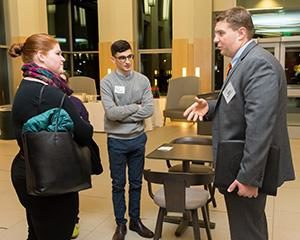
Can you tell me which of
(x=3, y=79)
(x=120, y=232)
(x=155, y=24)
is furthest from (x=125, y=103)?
(x=155, y=24)

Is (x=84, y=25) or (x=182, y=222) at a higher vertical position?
(x=84, y=25)

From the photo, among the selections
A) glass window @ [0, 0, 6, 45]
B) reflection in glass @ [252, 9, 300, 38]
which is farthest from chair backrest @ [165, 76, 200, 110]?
glass window @ [0, 0, 6, 45]

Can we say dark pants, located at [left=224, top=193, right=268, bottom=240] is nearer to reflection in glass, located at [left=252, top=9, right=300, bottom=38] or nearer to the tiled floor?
the tiled floor

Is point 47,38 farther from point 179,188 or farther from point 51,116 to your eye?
point 179,188

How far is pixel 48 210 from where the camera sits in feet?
5.65

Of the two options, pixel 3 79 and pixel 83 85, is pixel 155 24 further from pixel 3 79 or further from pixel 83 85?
pixel 3 79

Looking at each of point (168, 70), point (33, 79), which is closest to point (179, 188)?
point (33, 79)

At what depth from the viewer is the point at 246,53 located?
5.50 ft

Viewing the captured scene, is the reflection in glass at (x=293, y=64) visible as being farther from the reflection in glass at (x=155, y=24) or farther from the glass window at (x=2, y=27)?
the glass window at (x=2, y=27)

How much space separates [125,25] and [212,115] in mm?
8457

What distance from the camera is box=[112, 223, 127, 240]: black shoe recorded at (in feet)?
9.09

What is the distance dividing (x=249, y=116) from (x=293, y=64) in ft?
20.2

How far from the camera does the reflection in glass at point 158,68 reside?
10.2 metres

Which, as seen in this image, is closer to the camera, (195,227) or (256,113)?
(256,113)
